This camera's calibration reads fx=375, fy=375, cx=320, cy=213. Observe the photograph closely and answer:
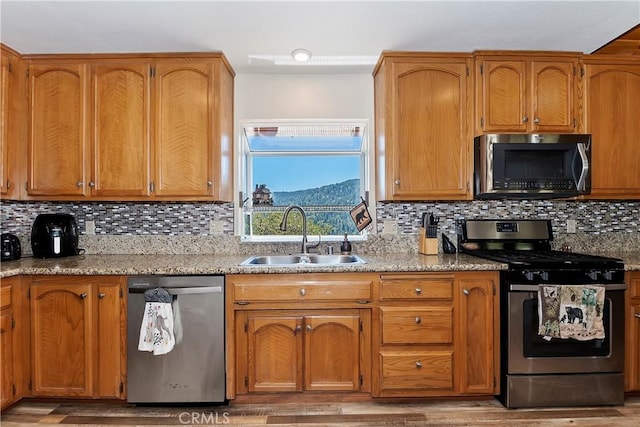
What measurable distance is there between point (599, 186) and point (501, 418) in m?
1.69

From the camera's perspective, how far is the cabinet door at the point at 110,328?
2.18m

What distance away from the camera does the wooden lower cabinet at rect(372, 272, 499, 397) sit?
222 centimetres

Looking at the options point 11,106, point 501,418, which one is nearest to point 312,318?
point 501,418

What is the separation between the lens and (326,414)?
7.11ft

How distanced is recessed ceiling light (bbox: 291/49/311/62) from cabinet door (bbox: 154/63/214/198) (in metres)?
0.61

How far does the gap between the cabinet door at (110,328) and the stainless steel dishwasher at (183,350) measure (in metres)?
0.05

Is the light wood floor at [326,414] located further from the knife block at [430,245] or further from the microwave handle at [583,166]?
the microwave handle at [583,166]

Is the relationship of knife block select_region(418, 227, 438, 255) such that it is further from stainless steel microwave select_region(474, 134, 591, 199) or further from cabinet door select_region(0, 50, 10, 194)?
cabinet door select_region(0, 50, 10, 194)

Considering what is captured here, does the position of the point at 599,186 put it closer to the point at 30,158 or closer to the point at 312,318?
the point at 312,318

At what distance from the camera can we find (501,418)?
2.12 metres

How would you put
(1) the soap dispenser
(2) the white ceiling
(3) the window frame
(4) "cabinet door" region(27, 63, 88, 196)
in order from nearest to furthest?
(2) the white ceiling → (4) "cabinet door" region(27, 63, 88, 196) → (1) the soap dispenser → (3) the window frame

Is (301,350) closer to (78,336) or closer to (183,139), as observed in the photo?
(78,336)

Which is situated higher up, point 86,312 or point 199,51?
point 199,51

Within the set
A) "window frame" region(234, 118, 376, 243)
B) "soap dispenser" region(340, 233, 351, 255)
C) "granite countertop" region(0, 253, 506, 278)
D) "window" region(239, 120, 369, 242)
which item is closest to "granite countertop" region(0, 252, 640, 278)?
"granite countertop" region(0, 253, 506, 278)
